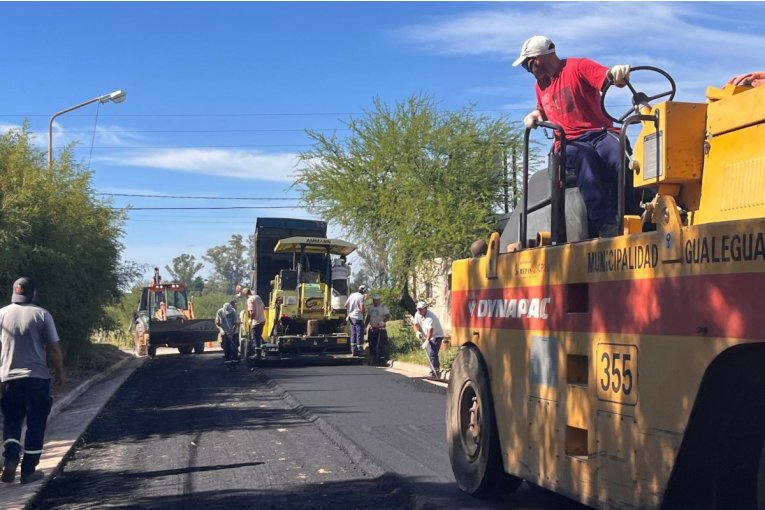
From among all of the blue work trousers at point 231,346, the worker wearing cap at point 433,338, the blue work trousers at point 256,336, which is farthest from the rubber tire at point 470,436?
the blue work trousers at point 256,336

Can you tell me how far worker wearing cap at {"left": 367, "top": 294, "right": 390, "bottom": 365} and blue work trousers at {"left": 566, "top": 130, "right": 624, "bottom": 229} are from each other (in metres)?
16.1

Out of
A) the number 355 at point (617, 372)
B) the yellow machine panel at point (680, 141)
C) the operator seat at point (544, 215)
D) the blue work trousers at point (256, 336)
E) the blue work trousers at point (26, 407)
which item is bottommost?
the blue work trousers at point (26, 407)

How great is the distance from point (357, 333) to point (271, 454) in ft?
43.6

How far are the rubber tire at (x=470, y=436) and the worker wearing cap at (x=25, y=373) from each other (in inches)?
142

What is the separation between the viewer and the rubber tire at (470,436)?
6.33 meters

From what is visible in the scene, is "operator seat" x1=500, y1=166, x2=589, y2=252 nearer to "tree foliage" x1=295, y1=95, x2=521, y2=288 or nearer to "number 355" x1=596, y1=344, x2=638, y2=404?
"number 355" x1=596, y1=344, x2=638, y2=404

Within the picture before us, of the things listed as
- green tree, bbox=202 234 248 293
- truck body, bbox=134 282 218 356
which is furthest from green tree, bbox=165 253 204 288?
truck body, bbox=134 282 218 356

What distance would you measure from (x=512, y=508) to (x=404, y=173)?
22.9 metres

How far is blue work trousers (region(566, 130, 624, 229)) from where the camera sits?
5.54 meters

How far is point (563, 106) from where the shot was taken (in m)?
6.08

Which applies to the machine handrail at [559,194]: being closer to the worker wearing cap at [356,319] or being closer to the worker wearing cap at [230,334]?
the worker wearing cap at [230,334]

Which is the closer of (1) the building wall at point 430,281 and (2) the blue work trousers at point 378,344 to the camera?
(2) the blue work trousers at point 378,344

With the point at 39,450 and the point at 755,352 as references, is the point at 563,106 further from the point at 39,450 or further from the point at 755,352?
the point at 39,450

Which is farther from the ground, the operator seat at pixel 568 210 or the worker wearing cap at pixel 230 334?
the operator seat at pixel 568 210
